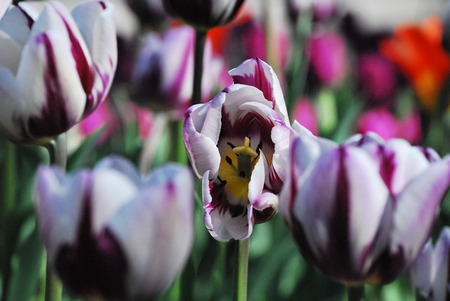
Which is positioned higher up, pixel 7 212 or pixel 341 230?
pixel 341 230

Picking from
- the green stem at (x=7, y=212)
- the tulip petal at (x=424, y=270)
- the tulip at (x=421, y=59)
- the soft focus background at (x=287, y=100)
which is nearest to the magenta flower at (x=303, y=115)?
the soft focus background at (x=287, y=100)

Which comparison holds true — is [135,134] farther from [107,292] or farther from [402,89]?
[107,292]

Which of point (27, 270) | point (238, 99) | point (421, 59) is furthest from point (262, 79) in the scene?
point (421, 59)

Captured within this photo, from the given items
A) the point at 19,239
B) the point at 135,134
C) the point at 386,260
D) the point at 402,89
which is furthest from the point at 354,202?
the point at 402,89

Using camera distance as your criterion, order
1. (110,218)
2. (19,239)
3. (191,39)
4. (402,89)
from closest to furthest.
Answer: (110,218) → (19,239) → (191,39) → (402,89)

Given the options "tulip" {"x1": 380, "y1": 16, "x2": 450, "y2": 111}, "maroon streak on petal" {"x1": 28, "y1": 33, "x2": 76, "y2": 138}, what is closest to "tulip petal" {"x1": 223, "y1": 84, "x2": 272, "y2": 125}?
"maroon streak on petal" {"x1": 28, "y1": 33, "x2": 76, "y2": 138}

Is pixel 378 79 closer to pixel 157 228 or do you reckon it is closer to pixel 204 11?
pixel 204 11

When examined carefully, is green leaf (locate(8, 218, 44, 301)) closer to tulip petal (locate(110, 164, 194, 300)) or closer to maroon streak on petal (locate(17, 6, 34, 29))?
maroon streak on petal (locate(17, 6, 34, 29))
